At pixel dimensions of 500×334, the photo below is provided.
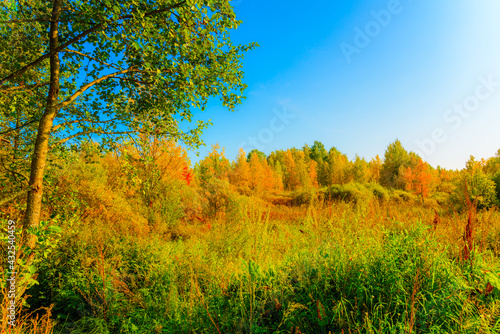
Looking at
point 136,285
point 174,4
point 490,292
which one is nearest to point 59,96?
point 174,4

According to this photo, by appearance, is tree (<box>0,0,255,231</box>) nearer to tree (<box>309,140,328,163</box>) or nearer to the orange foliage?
the orange foliage

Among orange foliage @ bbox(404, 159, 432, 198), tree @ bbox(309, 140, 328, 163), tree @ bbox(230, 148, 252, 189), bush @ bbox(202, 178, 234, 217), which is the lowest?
bush @ bbox(202, 178, 234, 217)

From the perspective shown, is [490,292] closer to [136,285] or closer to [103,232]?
[136,285]

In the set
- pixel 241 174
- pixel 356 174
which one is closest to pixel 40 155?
pixel 241 174

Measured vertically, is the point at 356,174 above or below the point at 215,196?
above

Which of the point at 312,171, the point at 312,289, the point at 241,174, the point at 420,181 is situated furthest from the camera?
the point at 312,171

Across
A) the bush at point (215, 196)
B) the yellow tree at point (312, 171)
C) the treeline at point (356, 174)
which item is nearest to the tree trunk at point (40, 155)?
the bush at point (215, 196)

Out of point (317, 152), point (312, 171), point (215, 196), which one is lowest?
point (215, 196)

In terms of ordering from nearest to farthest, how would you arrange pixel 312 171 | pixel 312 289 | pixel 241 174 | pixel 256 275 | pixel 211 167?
1. pixel 312 289
2. pixel 256 275
3. pixel 211 167
4. pixel 241 174
5. pixel 312 171

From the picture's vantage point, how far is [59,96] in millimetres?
3625

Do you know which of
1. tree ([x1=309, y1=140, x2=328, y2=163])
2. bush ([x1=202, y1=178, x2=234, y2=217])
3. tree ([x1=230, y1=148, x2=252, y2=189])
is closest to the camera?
bush ([x1=202, y1=178, x2=234, y2=217])

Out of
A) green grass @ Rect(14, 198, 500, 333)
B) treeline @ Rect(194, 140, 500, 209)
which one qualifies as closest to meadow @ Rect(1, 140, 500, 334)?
green grass @ Rect(14, 198, 500, 333)

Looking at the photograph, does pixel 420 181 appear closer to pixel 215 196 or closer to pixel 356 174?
pixel 356 174

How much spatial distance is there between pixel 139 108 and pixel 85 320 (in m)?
3.71
